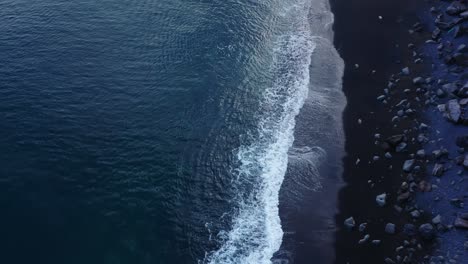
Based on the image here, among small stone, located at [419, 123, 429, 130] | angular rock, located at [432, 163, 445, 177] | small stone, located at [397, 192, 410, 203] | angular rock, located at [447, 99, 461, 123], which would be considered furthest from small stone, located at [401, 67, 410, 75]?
small stone, located at [397, 192, 410, 203]

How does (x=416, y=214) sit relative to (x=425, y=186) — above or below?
below

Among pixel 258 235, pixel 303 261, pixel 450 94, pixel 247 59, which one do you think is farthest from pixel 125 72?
pixel 450 94

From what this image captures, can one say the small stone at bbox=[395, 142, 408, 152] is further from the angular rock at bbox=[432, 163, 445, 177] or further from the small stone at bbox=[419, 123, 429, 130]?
the angular rock at bbox=[432, 163, 445, 177]

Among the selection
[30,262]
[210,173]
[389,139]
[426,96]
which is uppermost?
[426,96]

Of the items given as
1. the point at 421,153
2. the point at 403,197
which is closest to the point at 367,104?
the point at 421,153

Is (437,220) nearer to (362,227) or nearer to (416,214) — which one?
(416,214)

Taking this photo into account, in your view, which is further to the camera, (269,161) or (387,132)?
(269,161)

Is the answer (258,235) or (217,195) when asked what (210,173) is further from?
(258,235)
